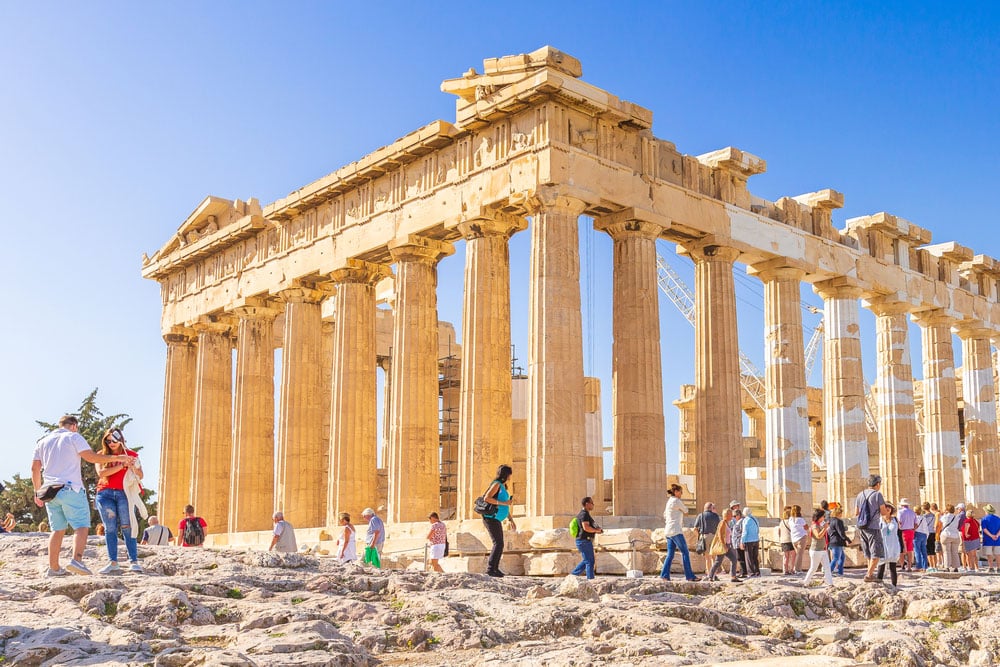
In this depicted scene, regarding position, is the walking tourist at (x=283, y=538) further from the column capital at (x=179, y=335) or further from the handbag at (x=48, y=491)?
the column capital at (x=179, y=335)

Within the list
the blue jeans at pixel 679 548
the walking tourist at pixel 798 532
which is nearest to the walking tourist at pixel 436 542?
the blue jeans at pixel 679 548

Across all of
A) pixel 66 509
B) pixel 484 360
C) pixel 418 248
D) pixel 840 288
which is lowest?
pixel 66 509

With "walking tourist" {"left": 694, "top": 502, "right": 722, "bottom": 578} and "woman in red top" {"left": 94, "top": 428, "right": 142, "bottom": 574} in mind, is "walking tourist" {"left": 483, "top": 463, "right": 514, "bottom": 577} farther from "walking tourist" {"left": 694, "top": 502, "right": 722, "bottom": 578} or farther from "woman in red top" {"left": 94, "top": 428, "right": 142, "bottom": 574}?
"woman in red top" {"left": 94, "top": 428, "right": 142, "bottom": 574}

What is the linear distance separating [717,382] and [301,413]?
38.9 feet

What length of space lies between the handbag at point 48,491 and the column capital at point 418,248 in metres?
16.4

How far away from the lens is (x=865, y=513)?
18.1 metres

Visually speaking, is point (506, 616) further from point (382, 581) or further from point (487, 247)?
point (487, 247)

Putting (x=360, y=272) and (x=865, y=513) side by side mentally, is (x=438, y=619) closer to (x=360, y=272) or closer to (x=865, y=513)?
(x=865, y=513)

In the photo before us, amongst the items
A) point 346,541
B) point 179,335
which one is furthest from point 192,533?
point 179,335

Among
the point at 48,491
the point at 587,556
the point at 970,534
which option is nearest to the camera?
the point at 48,491

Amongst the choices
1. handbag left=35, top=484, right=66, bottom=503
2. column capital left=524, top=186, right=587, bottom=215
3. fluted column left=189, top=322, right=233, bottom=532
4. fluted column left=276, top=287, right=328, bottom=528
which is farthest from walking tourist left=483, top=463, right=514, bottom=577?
fluted column left=189, top=322, right=233, bottom=532

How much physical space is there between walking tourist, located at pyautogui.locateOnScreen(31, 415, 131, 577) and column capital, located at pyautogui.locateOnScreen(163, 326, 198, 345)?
26.6 m

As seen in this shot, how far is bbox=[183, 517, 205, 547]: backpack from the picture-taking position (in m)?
24.7

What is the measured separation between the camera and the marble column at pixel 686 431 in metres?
48.3
